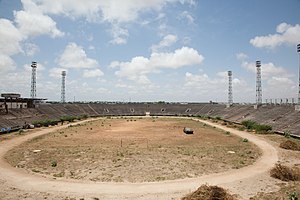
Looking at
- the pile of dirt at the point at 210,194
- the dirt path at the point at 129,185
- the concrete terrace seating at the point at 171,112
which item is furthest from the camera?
the concrete terrace seating at the point at 171,112

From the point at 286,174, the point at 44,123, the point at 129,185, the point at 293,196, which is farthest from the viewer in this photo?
the point at 44,123

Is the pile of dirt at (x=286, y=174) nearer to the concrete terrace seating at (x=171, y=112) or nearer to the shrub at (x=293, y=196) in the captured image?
the shrub at (x=293, y=196)

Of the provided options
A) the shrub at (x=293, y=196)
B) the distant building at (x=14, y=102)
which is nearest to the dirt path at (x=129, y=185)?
the shrub at (x=293, y=196)

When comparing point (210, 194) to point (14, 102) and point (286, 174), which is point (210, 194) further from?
point (14, 102)

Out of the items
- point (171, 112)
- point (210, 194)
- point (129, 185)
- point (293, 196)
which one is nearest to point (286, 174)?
point (293, 196)

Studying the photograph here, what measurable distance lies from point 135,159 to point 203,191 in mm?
12149

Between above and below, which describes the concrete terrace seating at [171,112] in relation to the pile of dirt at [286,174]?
above

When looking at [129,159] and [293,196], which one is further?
[129,159]

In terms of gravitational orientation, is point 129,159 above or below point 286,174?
below

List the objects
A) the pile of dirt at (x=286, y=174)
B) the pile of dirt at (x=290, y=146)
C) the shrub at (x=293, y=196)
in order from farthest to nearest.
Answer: the pile of dirt at (x=290, y=146) < the pile of dirt at (x=286, y=174) < the shrub at (x=293, y=196)

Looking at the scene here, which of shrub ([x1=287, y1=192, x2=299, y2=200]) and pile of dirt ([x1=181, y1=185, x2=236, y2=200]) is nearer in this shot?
pile of dirt ([x1=181, y1=185, x2=236, y2=200])

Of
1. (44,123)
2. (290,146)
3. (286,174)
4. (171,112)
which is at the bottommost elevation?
(286,174)

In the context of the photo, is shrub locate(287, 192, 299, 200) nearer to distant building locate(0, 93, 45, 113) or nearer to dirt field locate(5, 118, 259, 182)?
dirt field locate(5, 118, 259, 182)

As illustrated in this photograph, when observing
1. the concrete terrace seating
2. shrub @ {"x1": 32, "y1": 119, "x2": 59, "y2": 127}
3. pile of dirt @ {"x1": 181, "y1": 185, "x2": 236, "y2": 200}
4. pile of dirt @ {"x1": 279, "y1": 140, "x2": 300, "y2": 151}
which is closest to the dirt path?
pile of dirt @ {"x1": 181, "y1": 185, "x2": 236, "y2": 200}
